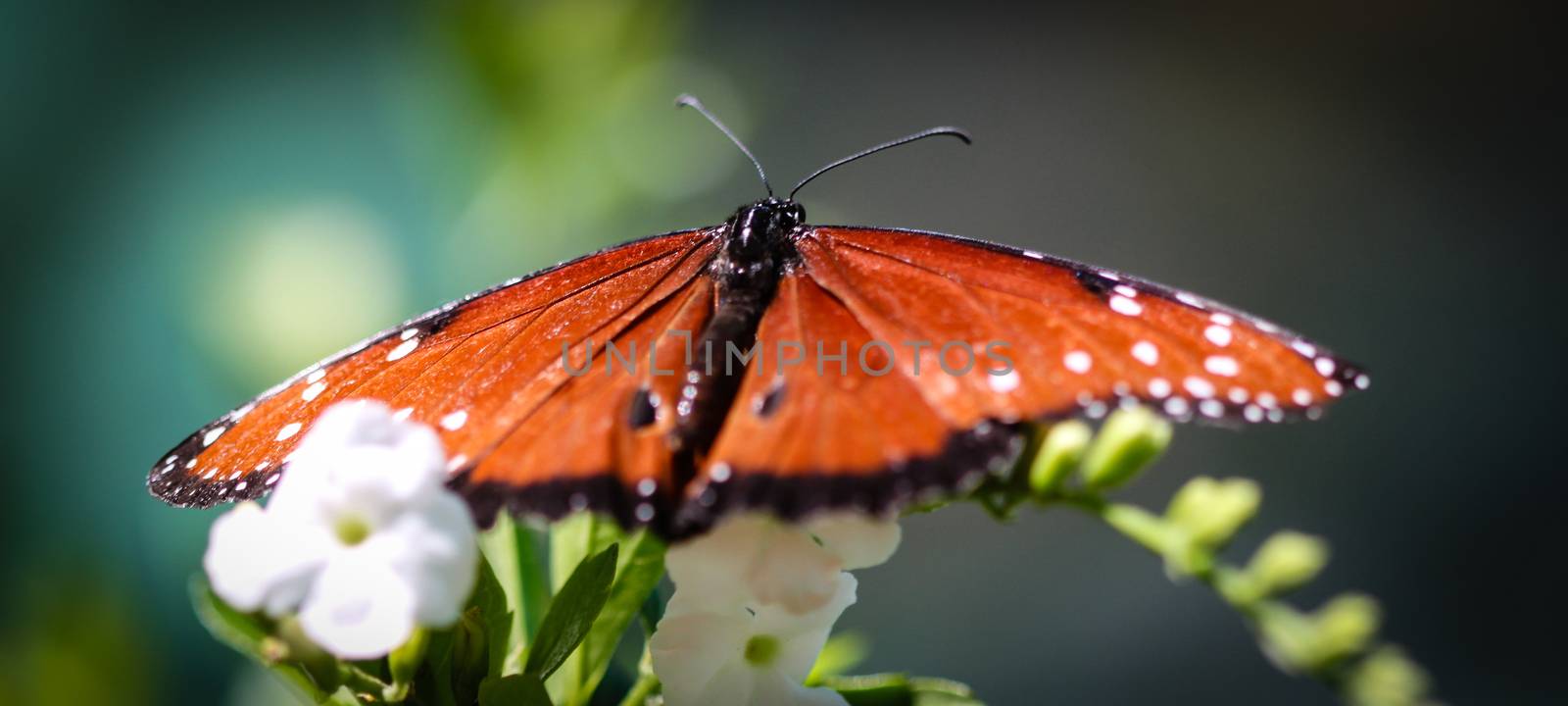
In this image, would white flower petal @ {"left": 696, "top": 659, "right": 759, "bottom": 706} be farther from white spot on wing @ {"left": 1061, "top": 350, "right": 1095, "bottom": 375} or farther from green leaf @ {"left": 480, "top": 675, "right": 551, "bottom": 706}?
white spot on wing @ {"left": 1061, "top": 350, "right": 1095, "bottom": 375}

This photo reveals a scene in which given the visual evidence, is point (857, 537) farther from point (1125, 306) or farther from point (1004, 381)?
point (1125, 306)

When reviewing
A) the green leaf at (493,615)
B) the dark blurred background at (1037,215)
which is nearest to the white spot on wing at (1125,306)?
the green leaf at (493,615)

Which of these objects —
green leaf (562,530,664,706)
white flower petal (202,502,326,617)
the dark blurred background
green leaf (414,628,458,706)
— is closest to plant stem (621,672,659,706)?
green leaf (562,530,664,706)

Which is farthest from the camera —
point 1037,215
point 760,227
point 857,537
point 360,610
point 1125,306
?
point 1037,215

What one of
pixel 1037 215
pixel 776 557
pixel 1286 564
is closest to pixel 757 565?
pixel 776 557

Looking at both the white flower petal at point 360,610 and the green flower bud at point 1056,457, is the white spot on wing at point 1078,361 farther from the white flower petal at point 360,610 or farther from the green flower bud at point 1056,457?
the white flower petal at point 360,610

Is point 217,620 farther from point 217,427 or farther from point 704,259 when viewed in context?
point 704,259

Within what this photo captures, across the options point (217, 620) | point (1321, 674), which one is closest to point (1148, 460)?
point (1321, 674)
